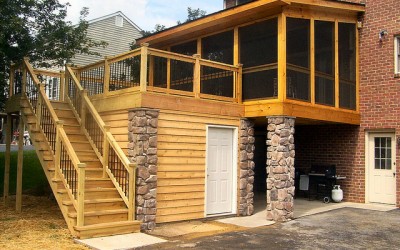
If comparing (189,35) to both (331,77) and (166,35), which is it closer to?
(166,35)

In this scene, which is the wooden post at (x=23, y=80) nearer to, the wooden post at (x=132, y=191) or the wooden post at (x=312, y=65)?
the wooden post at (x=132, y=191)

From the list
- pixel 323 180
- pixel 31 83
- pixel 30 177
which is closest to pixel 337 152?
pixel 323 180

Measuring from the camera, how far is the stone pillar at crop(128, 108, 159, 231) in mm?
8078

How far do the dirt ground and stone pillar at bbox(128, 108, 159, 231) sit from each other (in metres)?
1.50

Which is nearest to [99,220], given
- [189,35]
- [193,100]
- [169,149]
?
[169,149]

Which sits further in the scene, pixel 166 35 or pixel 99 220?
pixel 166 35

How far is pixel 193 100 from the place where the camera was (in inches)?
360

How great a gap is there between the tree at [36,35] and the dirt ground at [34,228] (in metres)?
3.36

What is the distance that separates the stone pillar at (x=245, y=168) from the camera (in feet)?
32.6

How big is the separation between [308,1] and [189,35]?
3.79 m

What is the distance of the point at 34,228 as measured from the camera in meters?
8.00

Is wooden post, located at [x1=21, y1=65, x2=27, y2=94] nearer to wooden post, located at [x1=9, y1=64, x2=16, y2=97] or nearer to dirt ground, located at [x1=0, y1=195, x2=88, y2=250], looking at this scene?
wooden post, located at [x1=9, y1=64, x2=16, y2=97]

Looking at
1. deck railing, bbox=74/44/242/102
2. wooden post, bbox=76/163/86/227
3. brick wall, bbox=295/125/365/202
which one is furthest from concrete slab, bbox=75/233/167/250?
brick wall, bbox=295/125/365/202

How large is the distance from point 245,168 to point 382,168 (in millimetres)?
4344
